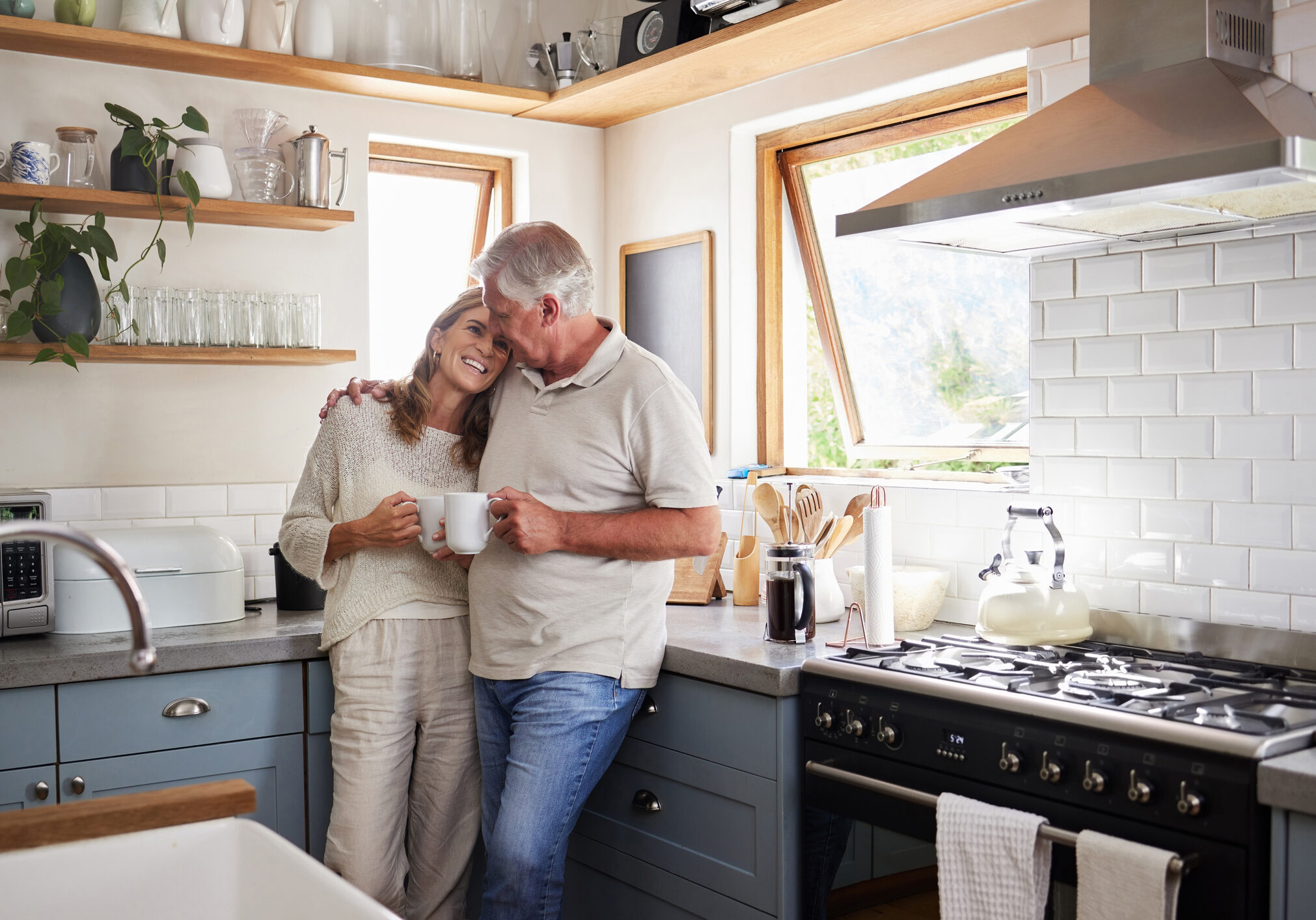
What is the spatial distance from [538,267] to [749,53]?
41.7 inches

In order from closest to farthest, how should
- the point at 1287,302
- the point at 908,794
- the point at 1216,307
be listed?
1. the point at 908,794
2. the point at 1287,302
3. the point at 1216,307

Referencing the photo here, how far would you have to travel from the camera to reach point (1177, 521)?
2391mm

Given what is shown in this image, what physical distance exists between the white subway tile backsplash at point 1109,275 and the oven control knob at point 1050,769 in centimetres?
106

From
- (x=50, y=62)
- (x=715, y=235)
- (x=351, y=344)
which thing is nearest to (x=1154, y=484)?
(x=715, y=235)

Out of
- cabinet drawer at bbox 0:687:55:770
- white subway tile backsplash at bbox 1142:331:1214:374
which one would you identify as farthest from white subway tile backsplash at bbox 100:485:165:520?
white subway tile backsplash at bbox 1142:331:1214:374

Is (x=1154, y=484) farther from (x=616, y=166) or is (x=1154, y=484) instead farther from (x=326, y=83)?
(x=326, y=83)

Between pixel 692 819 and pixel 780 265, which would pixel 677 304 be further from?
pixel 692 819

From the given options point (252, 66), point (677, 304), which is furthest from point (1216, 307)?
point (252, 66)

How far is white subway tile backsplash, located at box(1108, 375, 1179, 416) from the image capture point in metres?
2.40

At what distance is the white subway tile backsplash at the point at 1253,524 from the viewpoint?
2.23 m

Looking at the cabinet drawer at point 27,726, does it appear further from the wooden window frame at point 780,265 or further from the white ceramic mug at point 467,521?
the wooden window frame at point 780,265

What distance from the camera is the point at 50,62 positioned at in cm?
306

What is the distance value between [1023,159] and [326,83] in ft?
6.79

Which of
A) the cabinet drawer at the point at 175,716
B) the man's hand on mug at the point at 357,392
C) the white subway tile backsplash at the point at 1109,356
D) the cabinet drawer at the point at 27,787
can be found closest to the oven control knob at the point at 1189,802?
the white subway tile backsplash at the point at 1109,356
